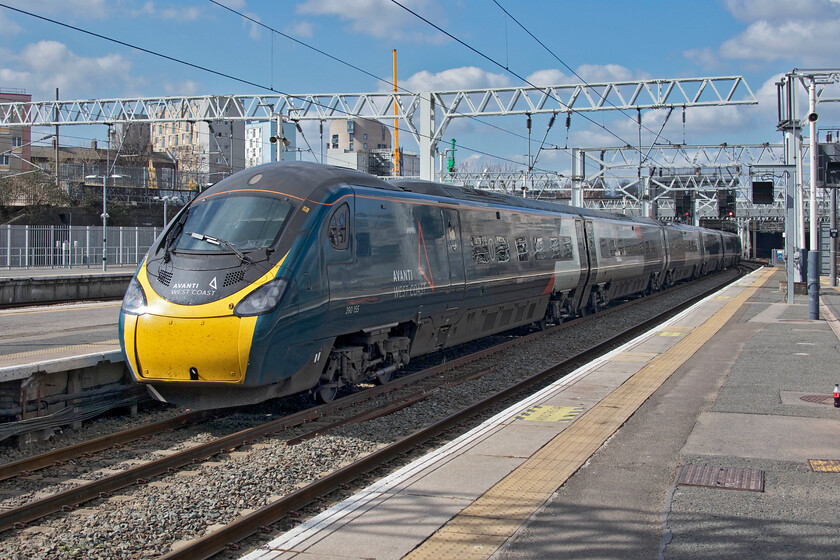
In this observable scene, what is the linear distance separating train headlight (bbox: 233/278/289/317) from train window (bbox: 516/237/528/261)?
28.3 ft

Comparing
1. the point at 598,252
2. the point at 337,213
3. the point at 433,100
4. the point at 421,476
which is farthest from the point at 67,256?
the point at 421,476

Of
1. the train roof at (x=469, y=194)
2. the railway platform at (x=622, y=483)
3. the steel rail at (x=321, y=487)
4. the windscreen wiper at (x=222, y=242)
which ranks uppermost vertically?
the train roof at (x=469, y=194)

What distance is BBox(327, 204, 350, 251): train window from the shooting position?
9.97m

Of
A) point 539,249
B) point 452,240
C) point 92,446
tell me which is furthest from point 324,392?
point 539,249

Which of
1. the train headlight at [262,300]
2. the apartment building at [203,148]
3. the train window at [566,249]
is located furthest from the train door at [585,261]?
the apartment building at [203,148]

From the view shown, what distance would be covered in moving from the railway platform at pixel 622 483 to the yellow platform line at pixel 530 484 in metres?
Answer: 0.02

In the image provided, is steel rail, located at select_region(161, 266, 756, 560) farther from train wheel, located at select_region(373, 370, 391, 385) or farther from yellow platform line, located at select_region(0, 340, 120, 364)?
yellow platform line, located at select_region(0, 340, 120, 364)

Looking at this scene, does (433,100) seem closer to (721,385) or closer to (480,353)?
(480,353)

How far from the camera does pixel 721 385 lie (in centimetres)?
1125

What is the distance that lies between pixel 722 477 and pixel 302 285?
4839 millimetres

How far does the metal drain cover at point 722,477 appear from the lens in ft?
21.7

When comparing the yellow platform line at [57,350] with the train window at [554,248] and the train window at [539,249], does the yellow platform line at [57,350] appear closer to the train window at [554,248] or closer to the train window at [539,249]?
the train window at [539,249]

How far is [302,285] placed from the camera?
920 cm

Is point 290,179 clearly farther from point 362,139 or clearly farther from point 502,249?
point 362,139
